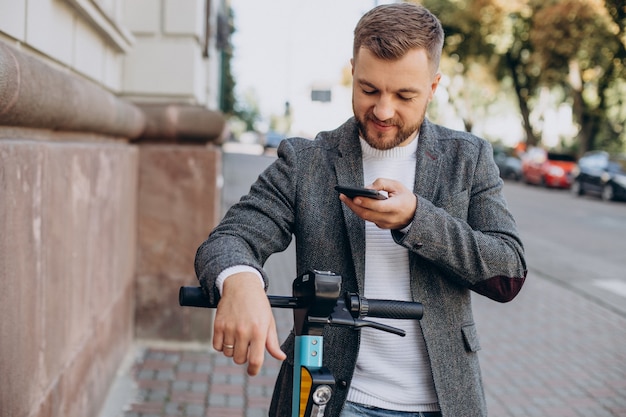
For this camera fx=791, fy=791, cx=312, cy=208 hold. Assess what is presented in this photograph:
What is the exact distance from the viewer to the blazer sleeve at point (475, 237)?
1.84 metres

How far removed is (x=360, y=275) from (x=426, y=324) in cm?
21

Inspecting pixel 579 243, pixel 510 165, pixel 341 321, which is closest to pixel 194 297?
pixel 341 321

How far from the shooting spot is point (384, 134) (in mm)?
1974

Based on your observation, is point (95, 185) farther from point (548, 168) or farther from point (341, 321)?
point (548, 168)

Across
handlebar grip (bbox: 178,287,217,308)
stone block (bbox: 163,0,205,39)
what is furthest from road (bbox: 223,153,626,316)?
handlebar grip (bbox: 178,287,217,308)

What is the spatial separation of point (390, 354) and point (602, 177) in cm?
2385

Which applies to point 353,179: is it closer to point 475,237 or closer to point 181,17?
point 475,237

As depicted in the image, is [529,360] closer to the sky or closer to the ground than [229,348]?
closer to the ground

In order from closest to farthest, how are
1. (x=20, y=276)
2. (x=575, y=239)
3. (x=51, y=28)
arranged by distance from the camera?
(x=20, y=276) → (x=51, y=28) → (x=575, y=239)

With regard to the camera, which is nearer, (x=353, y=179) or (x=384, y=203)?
(x=384, y=203)

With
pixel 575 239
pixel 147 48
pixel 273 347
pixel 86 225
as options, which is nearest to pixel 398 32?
pixel 273 347

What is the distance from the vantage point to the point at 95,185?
13.8 ft

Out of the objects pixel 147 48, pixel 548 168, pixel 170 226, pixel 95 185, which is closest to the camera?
pixel 95 185

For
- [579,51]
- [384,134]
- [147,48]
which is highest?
[579,51]
